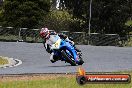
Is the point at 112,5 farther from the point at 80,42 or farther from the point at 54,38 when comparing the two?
the point at 54,38

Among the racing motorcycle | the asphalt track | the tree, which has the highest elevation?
the racing motorcycle

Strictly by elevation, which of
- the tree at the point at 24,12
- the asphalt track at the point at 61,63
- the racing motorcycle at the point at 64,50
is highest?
the racing motorcycle at the point at 64,50

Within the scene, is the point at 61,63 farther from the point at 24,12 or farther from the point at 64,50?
the point at 24,12

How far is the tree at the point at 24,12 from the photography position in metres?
49.8

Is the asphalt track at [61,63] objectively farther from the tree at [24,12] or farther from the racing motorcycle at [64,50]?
the tree at [24,12]

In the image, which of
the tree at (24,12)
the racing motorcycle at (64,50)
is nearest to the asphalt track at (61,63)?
the racing motorcycle at (64,50)

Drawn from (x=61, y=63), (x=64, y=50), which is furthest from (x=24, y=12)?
(x=64, y=50)

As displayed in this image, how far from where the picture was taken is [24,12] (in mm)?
51062

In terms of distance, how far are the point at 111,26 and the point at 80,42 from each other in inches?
359

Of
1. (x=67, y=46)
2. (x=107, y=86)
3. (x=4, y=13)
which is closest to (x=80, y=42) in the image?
(x=4, y=13)

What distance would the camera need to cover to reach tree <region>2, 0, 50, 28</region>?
4981cm

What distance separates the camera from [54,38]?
16.5m

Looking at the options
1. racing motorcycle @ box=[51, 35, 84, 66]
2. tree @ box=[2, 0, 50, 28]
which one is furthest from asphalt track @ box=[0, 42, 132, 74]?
tree @ box=[2, 0, 50, 28]

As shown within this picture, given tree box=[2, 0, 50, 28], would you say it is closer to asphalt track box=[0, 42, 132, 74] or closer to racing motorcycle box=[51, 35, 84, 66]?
asphalt track box=[0, 42, 132, 74]
